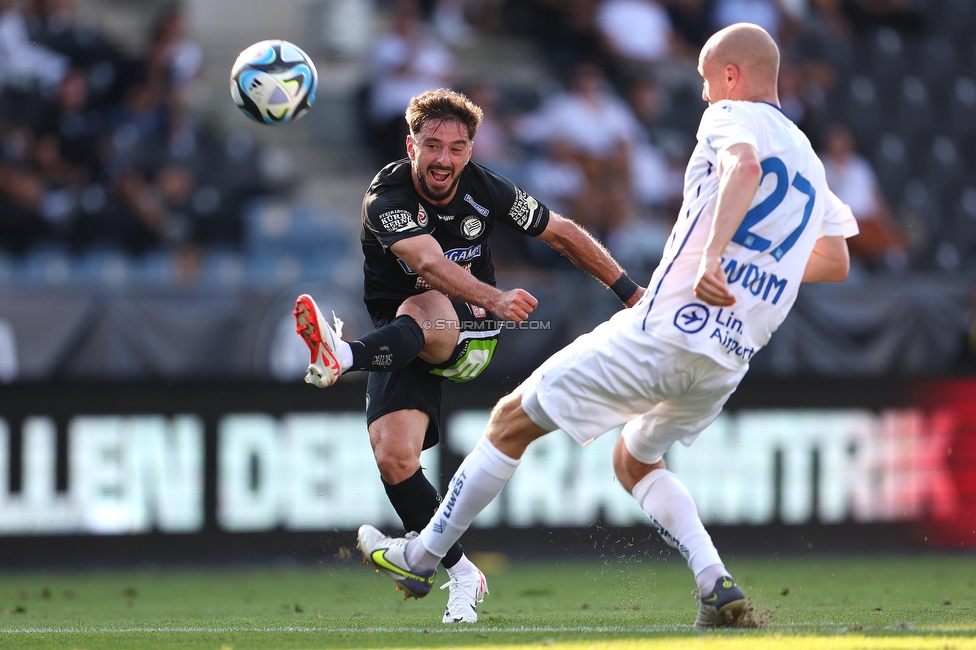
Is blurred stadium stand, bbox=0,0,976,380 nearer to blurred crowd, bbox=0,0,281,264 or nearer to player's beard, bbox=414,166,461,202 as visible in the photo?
blurred crowd, bbox=0,0,281,264

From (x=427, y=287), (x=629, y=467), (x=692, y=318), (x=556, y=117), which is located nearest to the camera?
(x=692, y=318)

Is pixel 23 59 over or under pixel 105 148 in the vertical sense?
over

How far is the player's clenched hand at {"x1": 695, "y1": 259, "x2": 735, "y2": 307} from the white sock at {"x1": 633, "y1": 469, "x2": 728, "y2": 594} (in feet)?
3.30

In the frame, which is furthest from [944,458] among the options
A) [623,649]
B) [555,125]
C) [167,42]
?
[167,42]

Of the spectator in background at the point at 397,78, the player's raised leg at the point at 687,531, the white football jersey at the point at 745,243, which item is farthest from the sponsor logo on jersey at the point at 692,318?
the spectator in background at the point at 397,78

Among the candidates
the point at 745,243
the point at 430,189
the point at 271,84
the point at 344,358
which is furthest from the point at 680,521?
the point at 271,84

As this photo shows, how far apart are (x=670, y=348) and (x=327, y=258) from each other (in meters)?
7.33

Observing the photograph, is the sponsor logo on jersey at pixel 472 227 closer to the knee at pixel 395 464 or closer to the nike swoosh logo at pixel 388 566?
the knee at pixel 395 464

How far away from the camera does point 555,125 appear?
13.6m

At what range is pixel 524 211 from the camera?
6.22 metres

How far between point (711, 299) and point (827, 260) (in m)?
0.86

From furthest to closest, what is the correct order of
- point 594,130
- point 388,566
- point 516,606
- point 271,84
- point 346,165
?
point 346,165 < point 594,130 < point 516,606 < point 271,84 < point 388,566

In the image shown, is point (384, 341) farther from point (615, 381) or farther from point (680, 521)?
point (680, 521)

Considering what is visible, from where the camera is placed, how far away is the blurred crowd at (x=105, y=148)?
11.4m
